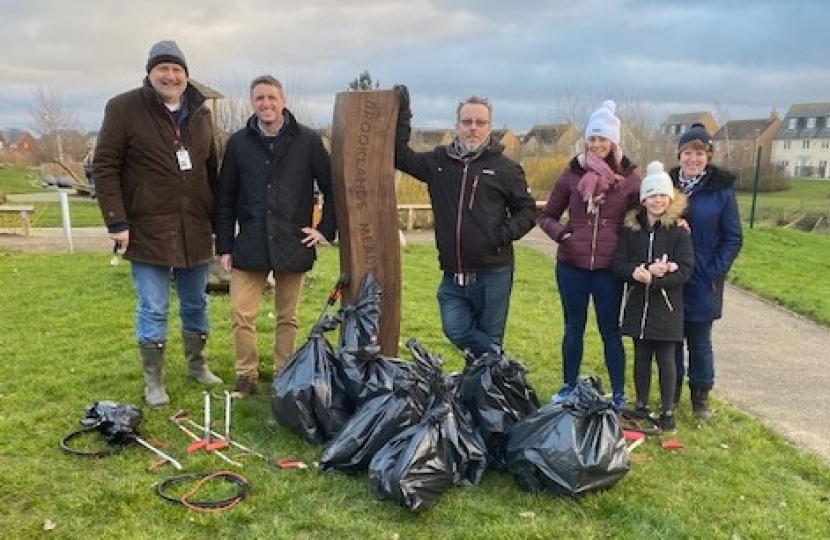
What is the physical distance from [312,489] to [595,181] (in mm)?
2301

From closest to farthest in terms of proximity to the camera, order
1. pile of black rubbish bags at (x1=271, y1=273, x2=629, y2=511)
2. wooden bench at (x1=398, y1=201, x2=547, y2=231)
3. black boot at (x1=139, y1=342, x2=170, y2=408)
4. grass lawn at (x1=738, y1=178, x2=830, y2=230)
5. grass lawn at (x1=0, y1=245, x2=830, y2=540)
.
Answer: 1. grass lawn at (x1=0, y1=245, x2=830, y2=540)
2. pile of black rubbish bags at (x1=271, y1=273, x2=629, y2=511)
3. black boot at (x1=139, y1=342, x2=170, y2=408)
4. wooden bench at (x1=398, y1=201, x2=547, y2=231)
5. grass lawn at (x1=738, y1=178, x2=830, y2=230)

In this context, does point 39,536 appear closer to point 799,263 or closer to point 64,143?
point 799,263

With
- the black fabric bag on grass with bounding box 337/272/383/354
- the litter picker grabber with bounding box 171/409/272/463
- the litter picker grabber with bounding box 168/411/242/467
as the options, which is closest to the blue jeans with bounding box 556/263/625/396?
the black fabric bag on grass with bounding box 337/272/383/354

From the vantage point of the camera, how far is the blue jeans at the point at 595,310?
4.54 meters

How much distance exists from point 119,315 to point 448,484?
504 cm

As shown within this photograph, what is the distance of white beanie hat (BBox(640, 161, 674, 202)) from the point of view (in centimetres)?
423

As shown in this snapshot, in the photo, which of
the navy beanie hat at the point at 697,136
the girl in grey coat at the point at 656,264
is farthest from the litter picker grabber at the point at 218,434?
the navy beanie hat at the point at 697,136

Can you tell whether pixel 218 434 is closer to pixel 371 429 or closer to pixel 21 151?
pixel 371 429

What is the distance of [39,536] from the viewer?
3180 mm

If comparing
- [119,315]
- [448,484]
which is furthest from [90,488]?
[119,315]

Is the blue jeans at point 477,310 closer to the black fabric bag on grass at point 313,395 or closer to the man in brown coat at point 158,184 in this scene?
the black fabric bag on grass at point 313,395

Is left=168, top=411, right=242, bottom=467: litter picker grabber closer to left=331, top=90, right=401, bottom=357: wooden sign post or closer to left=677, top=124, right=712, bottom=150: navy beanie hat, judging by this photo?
left=331, top=90, right=401, bottom=357: wooden sign post

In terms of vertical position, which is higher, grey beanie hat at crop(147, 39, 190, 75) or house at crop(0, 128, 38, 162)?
grey beanie hat at crop(147, 39, 190, 75)

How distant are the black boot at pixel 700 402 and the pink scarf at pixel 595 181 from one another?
1.46 meters
